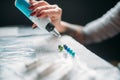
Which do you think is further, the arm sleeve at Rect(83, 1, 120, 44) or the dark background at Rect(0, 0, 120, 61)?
the dark background at Rect(0, 0, 120, 61)

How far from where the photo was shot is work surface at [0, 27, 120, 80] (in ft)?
1.65

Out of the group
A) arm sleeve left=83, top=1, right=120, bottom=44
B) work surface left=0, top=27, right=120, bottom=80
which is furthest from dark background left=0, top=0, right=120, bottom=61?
work surface left=0, top=27, right=120, bottom=80

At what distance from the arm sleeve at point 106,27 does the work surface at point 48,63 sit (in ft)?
0.89

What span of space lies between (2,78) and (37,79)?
8cm

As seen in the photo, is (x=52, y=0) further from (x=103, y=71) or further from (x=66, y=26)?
(x=103, y=71)

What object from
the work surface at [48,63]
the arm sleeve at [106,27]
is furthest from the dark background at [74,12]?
the work surface at [48,63]

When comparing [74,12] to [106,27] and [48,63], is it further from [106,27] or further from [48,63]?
[48,63]

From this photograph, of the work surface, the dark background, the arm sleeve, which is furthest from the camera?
the dark background

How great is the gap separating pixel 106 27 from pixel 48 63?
500 millimetres

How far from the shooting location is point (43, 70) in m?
0.52

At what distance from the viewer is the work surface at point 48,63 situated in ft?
1.65

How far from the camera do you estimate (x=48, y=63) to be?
1.82 feet

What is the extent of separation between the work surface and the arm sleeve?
0.27 meters

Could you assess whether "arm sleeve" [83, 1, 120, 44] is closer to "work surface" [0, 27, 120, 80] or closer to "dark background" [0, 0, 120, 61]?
"work surface" [0, 27, 120, 80]
